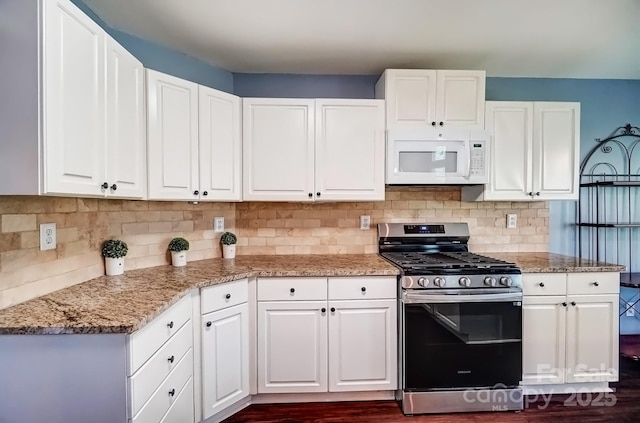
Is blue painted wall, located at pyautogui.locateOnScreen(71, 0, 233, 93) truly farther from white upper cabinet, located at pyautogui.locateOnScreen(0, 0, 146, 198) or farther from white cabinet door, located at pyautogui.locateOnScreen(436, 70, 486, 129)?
white cabinet door, located at pyautogui.locateOnScreen(436, 70, 486, 129)

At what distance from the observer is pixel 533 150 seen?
2693 mm

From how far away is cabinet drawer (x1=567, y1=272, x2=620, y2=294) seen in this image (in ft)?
7.83

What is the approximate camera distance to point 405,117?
2.60 metres

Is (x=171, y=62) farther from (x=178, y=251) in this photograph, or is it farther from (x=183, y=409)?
(x=183, y=409)

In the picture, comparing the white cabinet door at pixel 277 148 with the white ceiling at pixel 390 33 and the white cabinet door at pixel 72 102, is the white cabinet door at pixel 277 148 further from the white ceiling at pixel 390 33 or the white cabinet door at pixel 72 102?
the white cabinet door at pixel 72 102

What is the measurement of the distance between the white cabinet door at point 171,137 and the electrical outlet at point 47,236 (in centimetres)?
49

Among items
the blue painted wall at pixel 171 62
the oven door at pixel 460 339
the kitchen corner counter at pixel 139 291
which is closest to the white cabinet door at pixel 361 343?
the oven door at pixel 460 339

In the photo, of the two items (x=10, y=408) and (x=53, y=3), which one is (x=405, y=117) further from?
(x=10, y=408)

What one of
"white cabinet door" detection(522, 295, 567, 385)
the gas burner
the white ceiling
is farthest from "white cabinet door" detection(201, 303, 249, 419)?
"white cabinet door" detection(522, 295, 567, 385)

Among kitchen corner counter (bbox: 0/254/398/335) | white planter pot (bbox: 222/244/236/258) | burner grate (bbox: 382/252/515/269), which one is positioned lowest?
kitchen corner counter (bbox: 0/254/398/335)

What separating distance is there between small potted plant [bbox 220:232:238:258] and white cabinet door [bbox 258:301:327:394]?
62 centimetres

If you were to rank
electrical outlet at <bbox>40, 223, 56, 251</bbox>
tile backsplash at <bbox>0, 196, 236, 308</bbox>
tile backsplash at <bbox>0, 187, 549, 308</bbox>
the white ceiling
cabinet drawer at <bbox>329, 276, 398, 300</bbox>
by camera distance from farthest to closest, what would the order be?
cabinet drawer at <bbox>329, 276, 398, 300</bbox> < the white ceiling < tile backsplash at <bbox>0, 187, 549, 308</bbox> < electrical outlet at <bbox>40, 223, 56, 251</bbox> < tile backsplash at <bbox>0, 196, 236, 308</bbox>

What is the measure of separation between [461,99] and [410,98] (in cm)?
38

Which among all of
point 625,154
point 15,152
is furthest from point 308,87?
point 625,154
